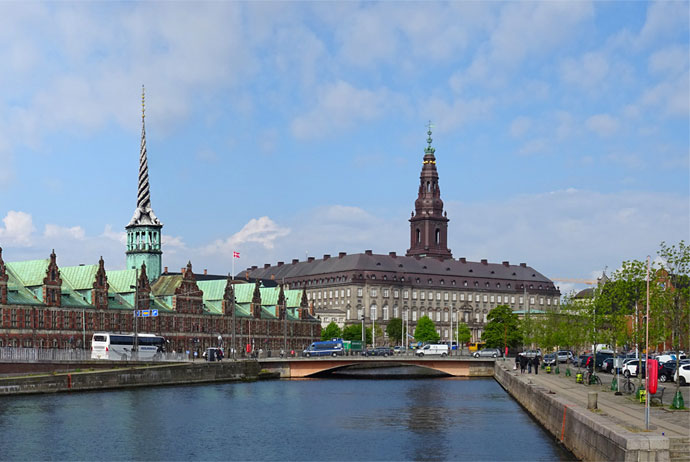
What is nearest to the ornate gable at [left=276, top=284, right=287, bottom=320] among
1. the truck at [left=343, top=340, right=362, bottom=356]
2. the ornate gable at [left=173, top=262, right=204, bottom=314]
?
the truck at [left=343, top=340, right=362, bottom=356]

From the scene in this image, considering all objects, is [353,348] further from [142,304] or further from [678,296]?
[678,296]

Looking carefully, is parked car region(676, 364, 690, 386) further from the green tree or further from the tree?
the green tree

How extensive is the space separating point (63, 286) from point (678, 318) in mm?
97339

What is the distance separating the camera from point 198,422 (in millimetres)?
69250

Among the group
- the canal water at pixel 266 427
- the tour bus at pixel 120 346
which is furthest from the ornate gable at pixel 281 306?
the canal water at pixel 266 427

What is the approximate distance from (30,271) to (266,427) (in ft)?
240

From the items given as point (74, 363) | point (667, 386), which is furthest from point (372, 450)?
point (74, 363)

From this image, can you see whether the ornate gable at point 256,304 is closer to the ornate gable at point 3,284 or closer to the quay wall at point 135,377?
the quay wall at point 135,377

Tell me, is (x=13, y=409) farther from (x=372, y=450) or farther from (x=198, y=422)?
(x=372, y=450)

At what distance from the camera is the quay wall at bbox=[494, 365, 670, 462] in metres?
36.2

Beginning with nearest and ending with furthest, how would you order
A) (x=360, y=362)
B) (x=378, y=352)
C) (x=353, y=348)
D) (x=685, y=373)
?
(x=685, y=373)
(x=360, y=362)
(x=378, y=352)
(x=353, y=348)

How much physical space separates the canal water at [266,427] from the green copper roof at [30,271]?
40866 mm

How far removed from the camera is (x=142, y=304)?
147500 mm

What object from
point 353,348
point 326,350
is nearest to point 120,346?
point 326,350
